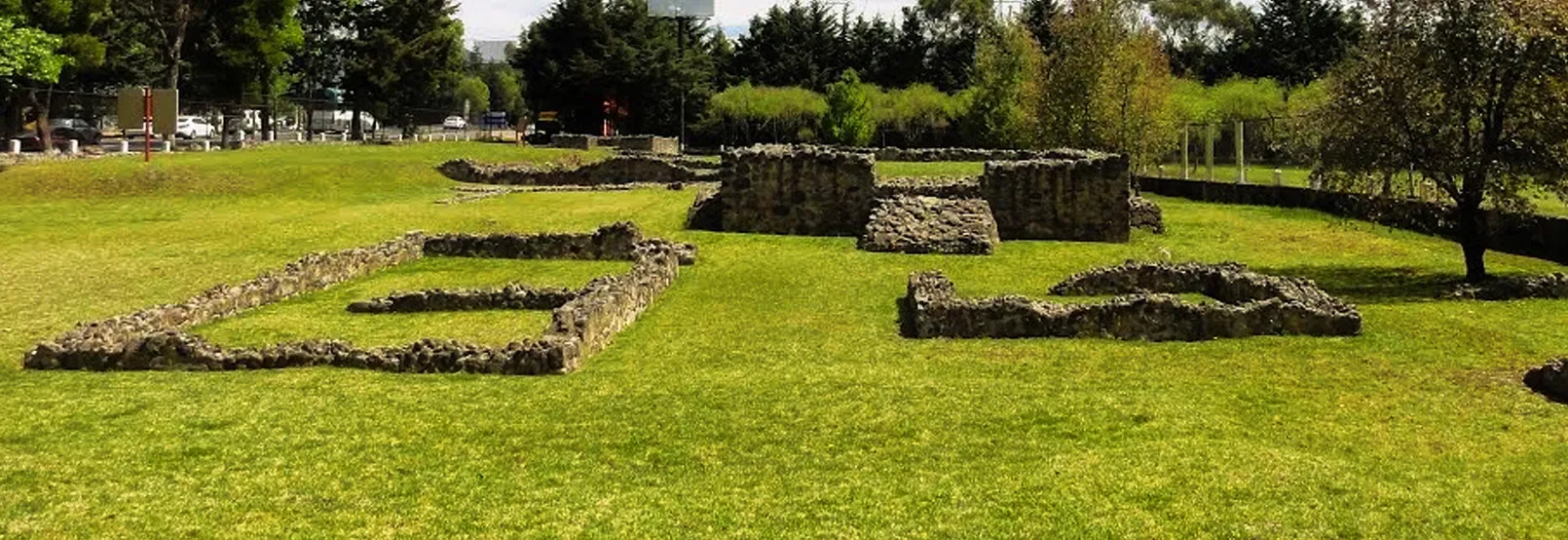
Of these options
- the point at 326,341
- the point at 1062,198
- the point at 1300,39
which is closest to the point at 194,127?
the point at 1062,198

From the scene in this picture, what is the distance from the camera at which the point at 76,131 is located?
6106 centimetres

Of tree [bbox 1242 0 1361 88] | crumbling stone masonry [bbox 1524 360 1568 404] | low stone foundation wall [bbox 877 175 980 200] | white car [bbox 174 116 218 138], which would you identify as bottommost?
crumbling stone masonry [bbox 1524 360 1568 404]

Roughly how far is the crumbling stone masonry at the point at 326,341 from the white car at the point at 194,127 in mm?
51533

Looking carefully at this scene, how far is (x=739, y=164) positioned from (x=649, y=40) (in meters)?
47.6

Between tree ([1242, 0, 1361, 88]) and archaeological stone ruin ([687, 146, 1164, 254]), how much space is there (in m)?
53.0

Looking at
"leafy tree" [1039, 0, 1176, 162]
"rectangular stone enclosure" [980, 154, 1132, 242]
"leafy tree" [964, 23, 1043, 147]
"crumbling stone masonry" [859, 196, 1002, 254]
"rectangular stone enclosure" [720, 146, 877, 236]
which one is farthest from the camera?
"leafy tree" [964, 23, 1043, 147]

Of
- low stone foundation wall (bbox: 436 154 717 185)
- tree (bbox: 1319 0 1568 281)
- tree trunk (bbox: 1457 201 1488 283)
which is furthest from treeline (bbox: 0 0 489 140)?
tree trunk (bbox: 1457 201 1488 283)

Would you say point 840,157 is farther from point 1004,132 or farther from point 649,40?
point 649,40

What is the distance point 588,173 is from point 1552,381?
3625 centimetres

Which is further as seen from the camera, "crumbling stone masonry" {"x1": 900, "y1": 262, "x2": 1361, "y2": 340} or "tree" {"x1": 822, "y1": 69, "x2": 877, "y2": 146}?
"tree" {"x1": 822, "y1": 69, "x2": 877, "y2": 146}

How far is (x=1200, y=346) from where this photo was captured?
13859mm

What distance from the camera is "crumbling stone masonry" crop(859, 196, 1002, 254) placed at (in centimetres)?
2409

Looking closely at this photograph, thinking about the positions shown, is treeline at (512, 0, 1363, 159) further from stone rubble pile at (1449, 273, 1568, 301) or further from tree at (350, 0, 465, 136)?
stone rubble pile at (1449, 273, 1568, 301)

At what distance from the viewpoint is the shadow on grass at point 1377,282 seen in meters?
18.0
